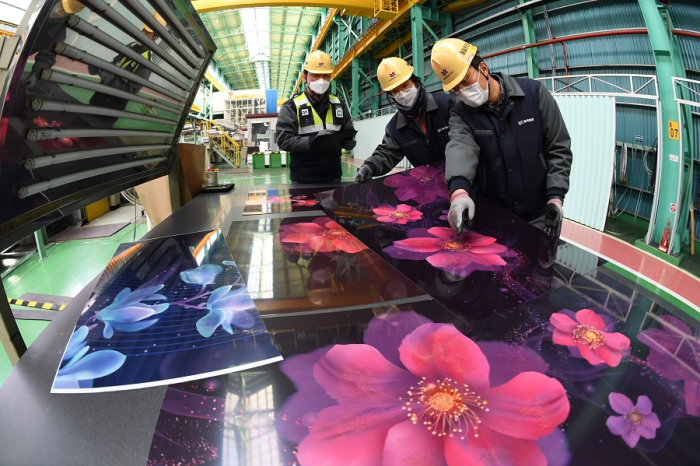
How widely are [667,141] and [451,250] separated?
3176mm

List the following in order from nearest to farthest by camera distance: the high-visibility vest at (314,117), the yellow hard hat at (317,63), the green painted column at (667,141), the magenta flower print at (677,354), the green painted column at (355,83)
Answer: the magenta flower print at (677,354) < the yellow hard hat at (317,63) < the high-visibility vest at (314,117) < the green painted column at (667,141) < the green painted column at (355,83)

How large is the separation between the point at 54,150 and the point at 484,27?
7.78 metres

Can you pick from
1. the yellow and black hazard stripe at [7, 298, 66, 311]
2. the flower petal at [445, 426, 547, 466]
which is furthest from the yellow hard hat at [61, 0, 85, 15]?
the yellow and black hazard stripe at [7, 298, 66, 311]

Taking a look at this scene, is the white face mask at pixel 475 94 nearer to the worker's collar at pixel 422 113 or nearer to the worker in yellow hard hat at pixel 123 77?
the worker's collar at pixel 422 113

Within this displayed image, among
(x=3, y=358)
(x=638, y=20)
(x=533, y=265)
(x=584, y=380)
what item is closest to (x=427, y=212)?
(x=533, y=265)

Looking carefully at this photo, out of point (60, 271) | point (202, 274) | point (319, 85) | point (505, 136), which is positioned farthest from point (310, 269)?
point (60, 271)

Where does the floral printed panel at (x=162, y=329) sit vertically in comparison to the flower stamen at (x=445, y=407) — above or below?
above

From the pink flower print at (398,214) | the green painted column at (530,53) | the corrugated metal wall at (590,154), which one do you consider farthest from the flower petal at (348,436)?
the green painted column at (530,53)

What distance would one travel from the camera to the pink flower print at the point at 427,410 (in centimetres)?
37

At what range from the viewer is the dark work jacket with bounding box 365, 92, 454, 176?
159cm

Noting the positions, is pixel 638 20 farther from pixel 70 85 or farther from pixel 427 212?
pixel 70 85

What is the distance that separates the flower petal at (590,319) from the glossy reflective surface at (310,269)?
0.29m

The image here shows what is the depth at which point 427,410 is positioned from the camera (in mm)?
426

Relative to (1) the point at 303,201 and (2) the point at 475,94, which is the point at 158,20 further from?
(2) the point at 475,94
